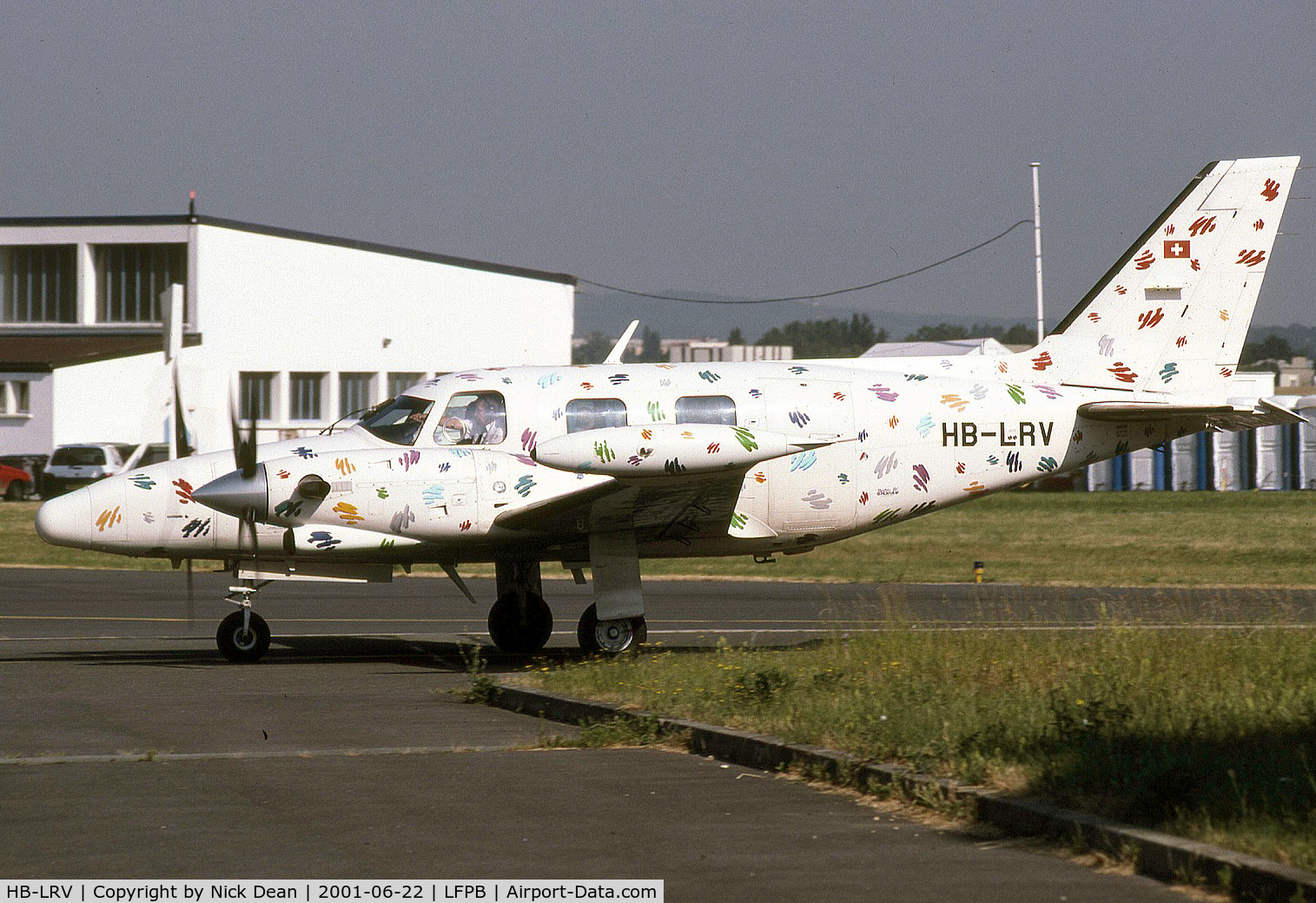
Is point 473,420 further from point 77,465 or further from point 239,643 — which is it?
point 77,465

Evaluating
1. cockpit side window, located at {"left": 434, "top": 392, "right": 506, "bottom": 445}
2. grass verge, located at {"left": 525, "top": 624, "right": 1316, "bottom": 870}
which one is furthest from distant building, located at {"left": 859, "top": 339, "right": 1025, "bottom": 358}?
grass verge, located at {"left": 525, "top": 624, "right": 1316, "bottom": 870}

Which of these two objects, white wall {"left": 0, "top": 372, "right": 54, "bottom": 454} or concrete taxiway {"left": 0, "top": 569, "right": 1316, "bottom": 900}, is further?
white wall {"left": 0, "top": 372, "right": 54, "bottom": 454}

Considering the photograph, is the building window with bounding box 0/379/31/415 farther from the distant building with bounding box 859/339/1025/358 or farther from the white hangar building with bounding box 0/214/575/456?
the distant building with bounding box 859/339/1025/358

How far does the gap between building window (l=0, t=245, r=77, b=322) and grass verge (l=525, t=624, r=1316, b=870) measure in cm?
5556

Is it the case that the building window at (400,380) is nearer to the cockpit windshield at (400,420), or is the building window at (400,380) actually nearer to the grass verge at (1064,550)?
the grass verge at (1064,550)

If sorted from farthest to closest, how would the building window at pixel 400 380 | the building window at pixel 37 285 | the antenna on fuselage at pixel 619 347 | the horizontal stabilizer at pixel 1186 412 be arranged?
1. the building window at pixel 400 380
2. the building window at pixel 37 285
3. the antenna on fuselage at pixel 619 347
4. the horizontal stabilizer at pixel 1186 412

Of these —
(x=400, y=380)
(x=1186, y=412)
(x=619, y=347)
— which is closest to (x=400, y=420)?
(x=619, y=347)

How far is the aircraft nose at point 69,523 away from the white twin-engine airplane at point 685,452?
23 mm

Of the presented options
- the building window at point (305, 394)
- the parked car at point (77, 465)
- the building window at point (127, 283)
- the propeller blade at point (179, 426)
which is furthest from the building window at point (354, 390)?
the propeller blade at point (179, 426)

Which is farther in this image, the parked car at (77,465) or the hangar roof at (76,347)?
the hangar roof at (76,347)

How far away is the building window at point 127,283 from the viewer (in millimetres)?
60938

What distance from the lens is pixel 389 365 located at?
62031mm

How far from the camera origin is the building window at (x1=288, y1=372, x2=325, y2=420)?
60.2 m

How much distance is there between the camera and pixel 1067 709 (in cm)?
872
